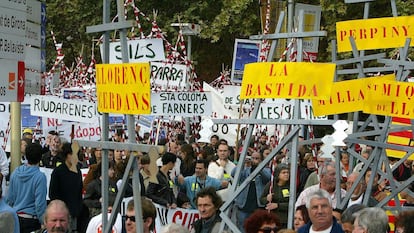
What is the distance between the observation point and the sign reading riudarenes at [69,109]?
1608cm

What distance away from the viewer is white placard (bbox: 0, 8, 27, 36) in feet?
28.0

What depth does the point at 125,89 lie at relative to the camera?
8.08m

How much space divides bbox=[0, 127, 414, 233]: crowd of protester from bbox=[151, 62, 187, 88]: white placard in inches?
136

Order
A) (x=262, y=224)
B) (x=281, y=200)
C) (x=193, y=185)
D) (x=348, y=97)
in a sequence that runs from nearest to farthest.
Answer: (x=262, y=224) < (x=348, y=97) < (x=281, y=200) < (x=193, y=185)

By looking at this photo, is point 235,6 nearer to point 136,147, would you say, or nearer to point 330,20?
point 330,20

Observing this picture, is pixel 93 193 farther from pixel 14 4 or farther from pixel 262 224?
pixel 262 224

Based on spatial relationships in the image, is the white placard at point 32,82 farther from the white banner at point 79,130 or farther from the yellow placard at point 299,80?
the white banner at point 79,130

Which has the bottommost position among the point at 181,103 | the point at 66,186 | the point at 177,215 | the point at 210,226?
the point at 177,215

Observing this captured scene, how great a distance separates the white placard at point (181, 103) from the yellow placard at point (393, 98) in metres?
4.67

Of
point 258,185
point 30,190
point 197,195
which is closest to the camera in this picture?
point 197,195

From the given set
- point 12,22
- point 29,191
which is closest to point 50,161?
point 29,191

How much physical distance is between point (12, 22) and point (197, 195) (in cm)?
259

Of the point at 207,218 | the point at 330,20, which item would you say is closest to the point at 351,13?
the point at 330,20

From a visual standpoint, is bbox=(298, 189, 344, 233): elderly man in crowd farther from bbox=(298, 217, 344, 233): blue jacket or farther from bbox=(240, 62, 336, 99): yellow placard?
bbox=(240, 62, 336, 99): yellow placard
